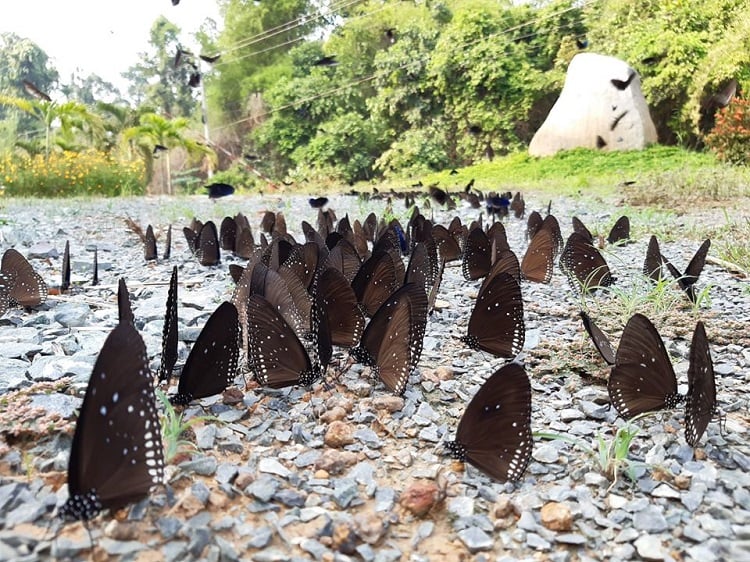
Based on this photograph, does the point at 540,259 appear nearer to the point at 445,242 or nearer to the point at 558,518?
the point at 445,242

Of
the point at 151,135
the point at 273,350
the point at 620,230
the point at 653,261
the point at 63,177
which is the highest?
the point at 151,135

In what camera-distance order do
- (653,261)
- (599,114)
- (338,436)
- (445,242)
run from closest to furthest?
(338,436) → (653,261) → (445,242) → (599,114)

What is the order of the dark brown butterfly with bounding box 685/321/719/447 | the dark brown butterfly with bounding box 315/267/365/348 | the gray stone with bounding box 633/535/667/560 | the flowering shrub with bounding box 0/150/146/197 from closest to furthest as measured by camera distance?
the gray stone with bounding box 633/535/667/560
the dark brown butterfly with bounding box 685/321/719/447
the dark brown butterfly with bounding box 315/267/365/348
the flowering shrub with bounding box 0/150/146/197

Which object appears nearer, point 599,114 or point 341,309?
Answer: point 341,309

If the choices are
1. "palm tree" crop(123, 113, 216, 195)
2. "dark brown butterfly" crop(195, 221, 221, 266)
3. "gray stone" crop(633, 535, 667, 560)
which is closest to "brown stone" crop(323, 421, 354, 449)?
"gray stone" crop(633, 535, 667, 560)

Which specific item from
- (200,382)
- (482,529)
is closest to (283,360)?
(200,382)

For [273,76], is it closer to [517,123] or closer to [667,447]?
[517,123]

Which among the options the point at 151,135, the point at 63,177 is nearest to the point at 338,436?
the point at 63,177

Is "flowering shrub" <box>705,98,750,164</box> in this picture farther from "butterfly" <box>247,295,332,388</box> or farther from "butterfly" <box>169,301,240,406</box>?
"butterfly" <box>169,301,240,406</box>
